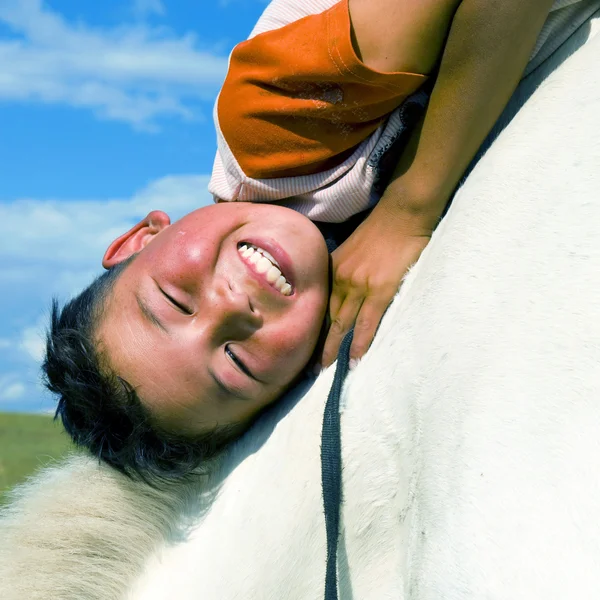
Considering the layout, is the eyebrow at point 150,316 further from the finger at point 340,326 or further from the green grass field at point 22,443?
the green grass field at point 22,443

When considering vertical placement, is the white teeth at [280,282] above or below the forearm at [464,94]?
below

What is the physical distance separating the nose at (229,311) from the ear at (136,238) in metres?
0.38

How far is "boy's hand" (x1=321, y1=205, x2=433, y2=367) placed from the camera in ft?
4.18

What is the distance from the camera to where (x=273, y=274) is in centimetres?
135

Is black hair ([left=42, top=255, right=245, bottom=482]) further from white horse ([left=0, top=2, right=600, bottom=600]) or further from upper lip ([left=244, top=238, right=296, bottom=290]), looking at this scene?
upper lip ([left=244, top=238, right=296, bottom=290])

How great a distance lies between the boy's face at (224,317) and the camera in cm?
135

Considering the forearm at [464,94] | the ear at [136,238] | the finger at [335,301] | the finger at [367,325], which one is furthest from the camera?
the ear at [136,238]

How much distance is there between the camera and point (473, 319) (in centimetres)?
103

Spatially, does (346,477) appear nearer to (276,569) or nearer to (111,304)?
(276,569)

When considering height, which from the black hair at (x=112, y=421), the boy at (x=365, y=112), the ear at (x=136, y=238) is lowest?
the black hair at (x=112, y=421)

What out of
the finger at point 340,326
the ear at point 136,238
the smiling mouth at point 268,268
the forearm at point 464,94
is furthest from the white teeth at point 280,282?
the ear at point 136,238

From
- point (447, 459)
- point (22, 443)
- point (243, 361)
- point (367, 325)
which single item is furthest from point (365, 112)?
point (22, 443)

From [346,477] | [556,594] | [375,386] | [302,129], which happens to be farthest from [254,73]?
[556,594]

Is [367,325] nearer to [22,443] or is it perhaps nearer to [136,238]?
[136,238]
